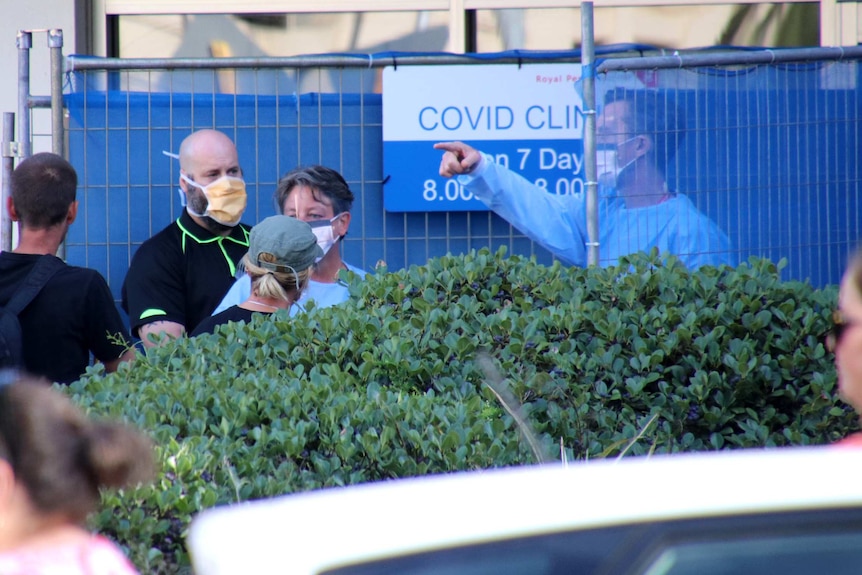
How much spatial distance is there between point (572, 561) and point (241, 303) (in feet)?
11.6

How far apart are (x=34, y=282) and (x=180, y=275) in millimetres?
1318

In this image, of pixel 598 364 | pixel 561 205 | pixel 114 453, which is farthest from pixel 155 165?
pixel 114 453

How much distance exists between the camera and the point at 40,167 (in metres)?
4.83

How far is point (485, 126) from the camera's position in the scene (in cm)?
629

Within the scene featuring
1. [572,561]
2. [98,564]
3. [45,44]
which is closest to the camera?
[572,561]

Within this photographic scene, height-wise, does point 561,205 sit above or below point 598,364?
above

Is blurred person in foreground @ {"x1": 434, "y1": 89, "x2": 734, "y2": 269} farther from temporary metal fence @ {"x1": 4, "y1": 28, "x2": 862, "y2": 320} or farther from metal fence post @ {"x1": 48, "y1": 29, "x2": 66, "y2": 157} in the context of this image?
metal fence post @ {"x1": 48, "y1": 29, "x2": 66, "y2": 157}

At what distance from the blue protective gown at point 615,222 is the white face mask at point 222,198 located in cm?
126

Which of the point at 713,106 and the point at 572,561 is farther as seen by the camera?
the point at 713,106

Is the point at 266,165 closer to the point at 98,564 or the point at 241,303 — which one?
the point at 241,303

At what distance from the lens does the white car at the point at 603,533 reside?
1.66 metres

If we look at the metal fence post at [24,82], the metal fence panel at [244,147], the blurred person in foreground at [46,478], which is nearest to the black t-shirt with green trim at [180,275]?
the metal fence panel at [244,147]

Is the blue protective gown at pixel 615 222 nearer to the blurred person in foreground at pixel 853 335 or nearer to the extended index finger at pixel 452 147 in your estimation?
the extended index finger at pixel 452 147

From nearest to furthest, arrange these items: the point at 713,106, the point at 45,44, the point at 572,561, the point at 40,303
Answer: the point at 572,561 → the point at 40,303 → the point at 713,106 → the point at 45,44
